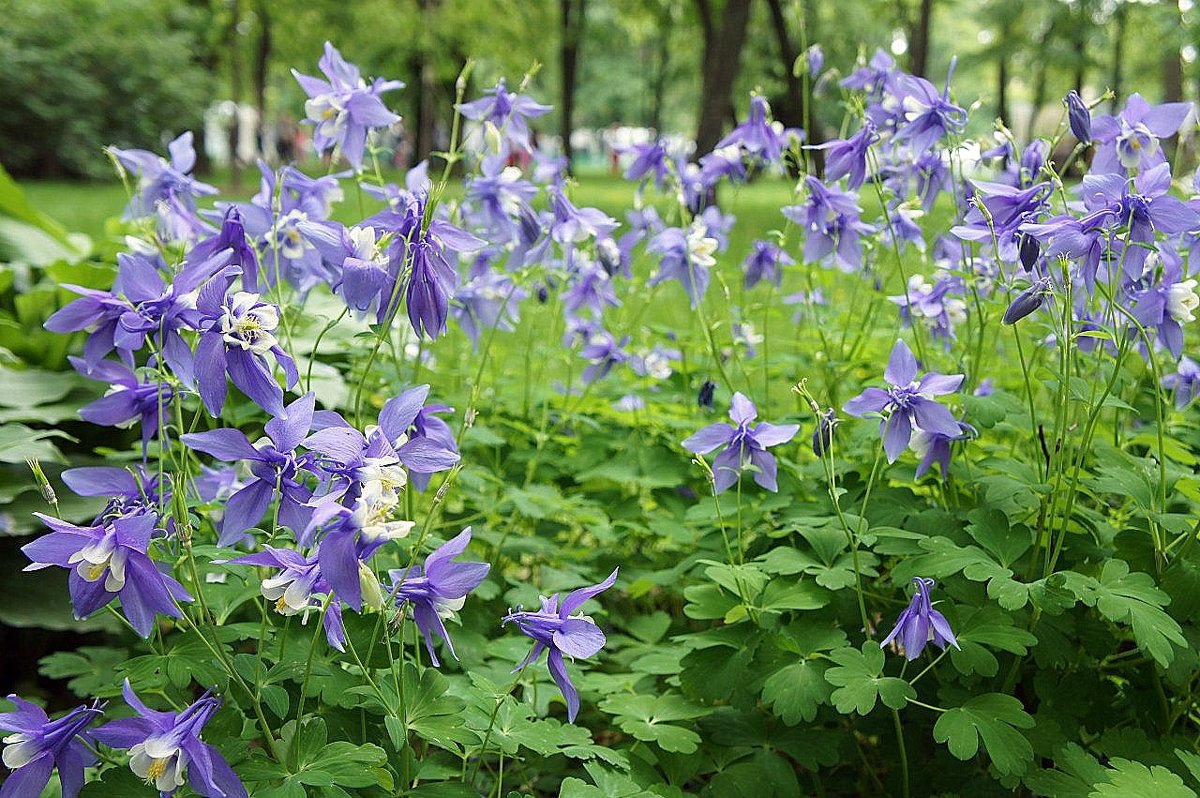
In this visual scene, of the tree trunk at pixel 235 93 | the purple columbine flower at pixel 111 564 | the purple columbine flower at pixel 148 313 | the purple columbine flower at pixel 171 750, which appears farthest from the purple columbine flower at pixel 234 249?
the tree trunk at pixel 235 93

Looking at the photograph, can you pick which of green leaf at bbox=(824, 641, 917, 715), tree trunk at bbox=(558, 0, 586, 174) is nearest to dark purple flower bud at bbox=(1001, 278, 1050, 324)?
green leaf at bbox=(824, 641, 917, 715)

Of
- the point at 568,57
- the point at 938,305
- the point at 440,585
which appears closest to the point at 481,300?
the point at 938,305

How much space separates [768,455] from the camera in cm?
195

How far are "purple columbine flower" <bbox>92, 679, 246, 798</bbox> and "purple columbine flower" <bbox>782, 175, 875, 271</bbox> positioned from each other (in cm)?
170

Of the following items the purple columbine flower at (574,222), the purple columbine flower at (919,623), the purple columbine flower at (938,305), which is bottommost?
the purple columbine flower at (919,623)

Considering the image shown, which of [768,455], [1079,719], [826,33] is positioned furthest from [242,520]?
[826,33]

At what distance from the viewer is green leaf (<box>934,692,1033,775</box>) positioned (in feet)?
5.20

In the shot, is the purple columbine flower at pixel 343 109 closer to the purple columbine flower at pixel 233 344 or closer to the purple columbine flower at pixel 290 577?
the purple columbine flower at pixel 233 344

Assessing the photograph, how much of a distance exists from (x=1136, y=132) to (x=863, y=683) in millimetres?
1148

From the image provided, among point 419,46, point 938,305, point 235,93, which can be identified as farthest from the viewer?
point 235,93

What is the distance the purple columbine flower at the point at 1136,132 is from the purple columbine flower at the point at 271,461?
154cm

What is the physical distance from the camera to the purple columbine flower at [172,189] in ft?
7.17

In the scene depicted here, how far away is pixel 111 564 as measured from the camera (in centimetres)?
125

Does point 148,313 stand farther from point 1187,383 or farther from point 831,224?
point 1187,383
